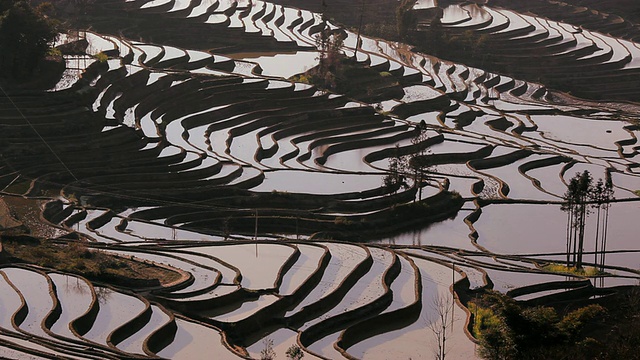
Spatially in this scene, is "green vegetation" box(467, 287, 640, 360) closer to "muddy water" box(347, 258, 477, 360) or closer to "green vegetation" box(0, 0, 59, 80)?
"muddy water" box(347, 258, 477, 360)

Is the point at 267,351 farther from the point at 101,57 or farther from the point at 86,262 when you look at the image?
the point at 101,57

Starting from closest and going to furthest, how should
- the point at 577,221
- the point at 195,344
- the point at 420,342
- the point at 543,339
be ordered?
the point at 543,339
the point at 195,344
the point at 420,342
the point at 577,221

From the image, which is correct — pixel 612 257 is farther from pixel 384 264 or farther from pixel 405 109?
pixel 405 109

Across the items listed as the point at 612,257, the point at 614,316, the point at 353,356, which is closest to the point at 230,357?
the point at 353,356

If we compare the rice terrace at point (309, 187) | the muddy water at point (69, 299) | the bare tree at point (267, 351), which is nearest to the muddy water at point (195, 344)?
the rice terrace at point (309, 187)

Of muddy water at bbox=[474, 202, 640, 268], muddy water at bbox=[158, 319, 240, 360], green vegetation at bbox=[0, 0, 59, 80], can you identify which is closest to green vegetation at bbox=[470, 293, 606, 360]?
muddy water at bbox=[158, 319, 240, 360]

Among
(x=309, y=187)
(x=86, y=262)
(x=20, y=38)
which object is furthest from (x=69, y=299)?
(x=20, y=38)
